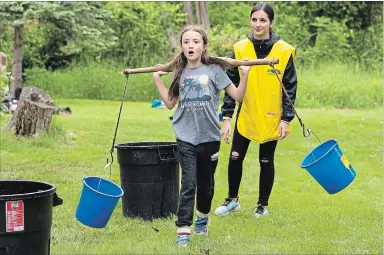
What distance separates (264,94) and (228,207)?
1.00 m

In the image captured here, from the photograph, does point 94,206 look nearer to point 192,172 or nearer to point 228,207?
point 192,172

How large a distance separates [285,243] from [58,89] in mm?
17587

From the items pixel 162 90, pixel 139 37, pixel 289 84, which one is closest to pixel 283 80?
pixel 289 84

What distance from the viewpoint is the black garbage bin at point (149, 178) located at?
5.66 metres

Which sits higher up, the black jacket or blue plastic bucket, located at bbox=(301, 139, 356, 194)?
the black jacket

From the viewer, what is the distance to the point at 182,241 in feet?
16.5

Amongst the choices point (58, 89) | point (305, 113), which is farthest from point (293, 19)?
point (305, 113)

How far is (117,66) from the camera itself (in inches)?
918

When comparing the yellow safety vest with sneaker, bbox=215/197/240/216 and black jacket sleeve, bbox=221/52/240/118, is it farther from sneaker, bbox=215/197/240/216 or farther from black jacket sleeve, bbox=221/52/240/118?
sneaker, bbox=215/197/240/216

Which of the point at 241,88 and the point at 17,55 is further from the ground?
the point at 241,88

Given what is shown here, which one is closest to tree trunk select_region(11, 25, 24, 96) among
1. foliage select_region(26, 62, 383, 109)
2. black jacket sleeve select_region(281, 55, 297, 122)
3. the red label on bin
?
foliage select_region(26, 62, 383, 109)

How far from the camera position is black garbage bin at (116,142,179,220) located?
18.6 ft

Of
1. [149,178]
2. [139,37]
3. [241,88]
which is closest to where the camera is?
[241,88]

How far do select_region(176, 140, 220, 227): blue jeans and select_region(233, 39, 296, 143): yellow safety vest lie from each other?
73 centimetres
